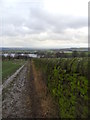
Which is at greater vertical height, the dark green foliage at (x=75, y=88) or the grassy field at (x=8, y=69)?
the dark green foliage at (x=75, y=88)

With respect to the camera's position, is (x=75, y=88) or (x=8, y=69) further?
(x=8, y=69)

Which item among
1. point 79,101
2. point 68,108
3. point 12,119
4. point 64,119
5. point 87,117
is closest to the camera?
point 87,117

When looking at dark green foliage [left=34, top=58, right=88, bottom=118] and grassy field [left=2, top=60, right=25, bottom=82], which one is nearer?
dark green foliage [left=34, top=58, right=88, bottom=118]

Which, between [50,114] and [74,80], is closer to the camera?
[74,80]

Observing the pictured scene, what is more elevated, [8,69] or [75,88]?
[75,88]

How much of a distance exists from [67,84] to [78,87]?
0.79m

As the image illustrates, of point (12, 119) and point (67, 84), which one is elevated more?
point (67, 84)

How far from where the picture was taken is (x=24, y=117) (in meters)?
5.89

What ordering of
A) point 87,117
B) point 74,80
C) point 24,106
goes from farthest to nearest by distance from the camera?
point 24,106, point 74,80, point 87,117

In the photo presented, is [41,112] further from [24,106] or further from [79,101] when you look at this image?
[79,101]

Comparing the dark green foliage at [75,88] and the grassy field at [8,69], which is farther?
the grassy field at [8,69]

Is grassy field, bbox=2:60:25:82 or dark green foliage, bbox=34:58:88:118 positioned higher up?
dark green foliage, bbox=34:58:88:118

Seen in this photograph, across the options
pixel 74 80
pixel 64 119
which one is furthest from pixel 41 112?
pixel 74 80

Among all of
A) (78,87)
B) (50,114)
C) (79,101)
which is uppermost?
(78,87)
